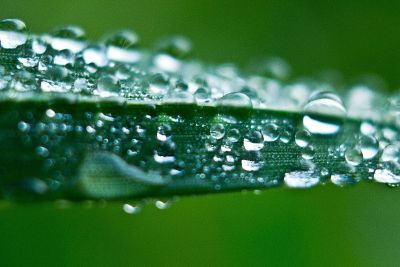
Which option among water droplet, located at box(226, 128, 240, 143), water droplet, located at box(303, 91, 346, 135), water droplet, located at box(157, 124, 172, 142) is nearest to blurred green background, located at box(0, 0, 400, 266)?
water droplet, located at box(303, 91, 346, 135)

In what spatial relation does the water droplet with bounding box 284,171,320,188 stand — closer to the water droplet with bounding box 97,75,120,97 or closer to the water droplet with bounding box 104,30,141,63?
the water droplet with bounding box 97,75,120,97

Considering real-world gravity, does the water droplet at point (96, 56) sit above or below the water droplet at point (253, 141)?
above

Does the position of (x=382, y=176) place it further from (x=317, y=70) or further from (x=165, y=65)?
(x=317, y=70)

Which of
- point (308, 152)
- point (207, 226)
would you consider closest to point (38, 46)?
point (308, 152)

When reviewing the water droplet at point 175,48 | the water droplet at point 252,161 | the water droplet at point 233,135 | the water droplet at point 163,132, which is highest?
the water droplet at point 175,48

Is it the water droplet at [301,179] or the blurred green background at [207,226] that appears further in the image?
the blurred green background at [207,226]

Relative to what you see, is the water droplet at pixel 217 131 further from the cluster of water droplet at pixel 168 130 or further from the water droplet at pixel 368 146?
the water droplet at pixel 368 146

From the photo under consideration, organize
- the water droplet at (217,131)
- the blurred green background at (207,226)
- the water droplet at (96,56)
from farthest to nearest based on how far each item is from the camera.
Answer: the blurred green background at (207,226)
the water droplet at (96,56)
the water droplet at (217,131)

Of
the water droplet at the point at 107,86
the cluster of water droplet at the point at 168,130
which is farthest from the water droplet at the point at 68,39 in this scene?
the water droplet at the point at 107,86

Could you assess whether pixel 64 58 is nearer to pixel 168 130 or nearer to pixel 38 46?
pixel 38 46
